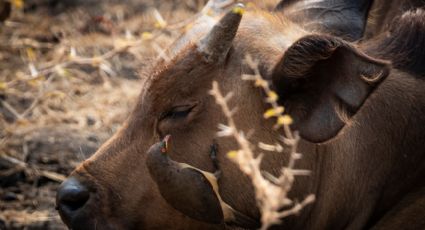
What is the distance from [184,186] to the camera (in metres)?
4.38

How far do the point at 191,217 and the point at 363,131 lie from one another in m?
0.95

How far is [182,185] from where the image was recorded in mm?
4379

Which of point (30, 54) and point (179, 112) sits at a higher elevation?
point (179, 112)

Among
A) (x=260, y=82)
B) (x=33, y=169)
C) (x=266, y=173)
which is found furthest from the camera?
(x=33, y=169)

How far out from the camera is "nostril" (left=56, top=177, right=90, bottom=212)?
180 inches

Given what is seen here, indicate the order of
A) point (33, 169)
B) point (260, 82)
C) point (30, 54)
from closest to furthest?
point (260, 82), point (33, 169), point (30, 54)

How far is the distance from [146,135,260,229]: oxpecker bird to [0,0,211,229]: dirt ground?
80 cm

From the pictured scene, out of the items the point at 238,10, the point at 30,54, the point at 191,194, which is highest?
the point at 238,10

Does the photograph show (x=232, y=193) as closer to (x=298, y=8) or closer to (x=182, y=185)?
(x=182, y=185)

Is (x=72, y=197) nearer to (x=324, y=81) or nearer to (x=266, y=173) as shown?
(x=266, y=173)

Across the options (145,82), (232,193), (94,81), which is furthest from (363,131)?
(94,81)

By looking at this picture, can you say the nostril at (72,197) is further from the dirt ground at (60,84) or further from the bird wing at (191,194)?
the dirt ground at (60,84)

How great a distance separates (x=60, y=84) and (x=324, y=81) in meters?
4.12

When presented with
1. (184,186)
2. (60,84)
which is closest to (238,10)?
(184,186)
